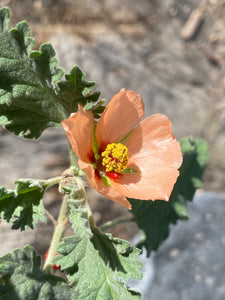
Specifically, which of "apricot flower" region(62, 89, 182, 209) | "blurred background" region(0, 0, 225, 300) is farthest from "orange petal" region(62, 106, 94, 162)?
"blurred background" region(0, 0, 225, 300)

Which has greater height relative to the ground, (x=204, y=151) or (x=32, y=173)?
(x=32, y=173)

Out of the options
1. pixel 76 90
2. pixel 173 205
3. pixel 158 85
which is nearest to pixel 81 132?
pixel 76 90

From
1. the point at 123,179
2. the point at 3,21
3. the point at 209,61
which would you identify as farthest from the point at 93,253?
the point at 209,61

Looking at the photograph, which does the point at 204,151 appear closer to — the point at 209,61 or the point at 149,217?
the point at 149,217

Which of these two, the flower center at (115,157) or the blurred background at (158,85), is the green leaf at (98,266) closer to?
the flower center at (115,157)

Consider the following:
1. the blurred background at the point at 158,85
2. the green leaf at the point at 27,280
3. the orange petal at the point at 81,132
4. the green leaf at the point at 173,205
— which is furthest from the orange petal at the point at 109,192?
the blurred background at the point at 158,85

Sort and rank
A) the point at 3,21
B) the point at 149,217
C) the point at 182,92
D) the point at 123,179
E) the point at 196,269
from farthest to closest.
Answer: the point at 182,92, the point at 196,269, the point at 149,217, the point at 123,179, the point at 3,21
